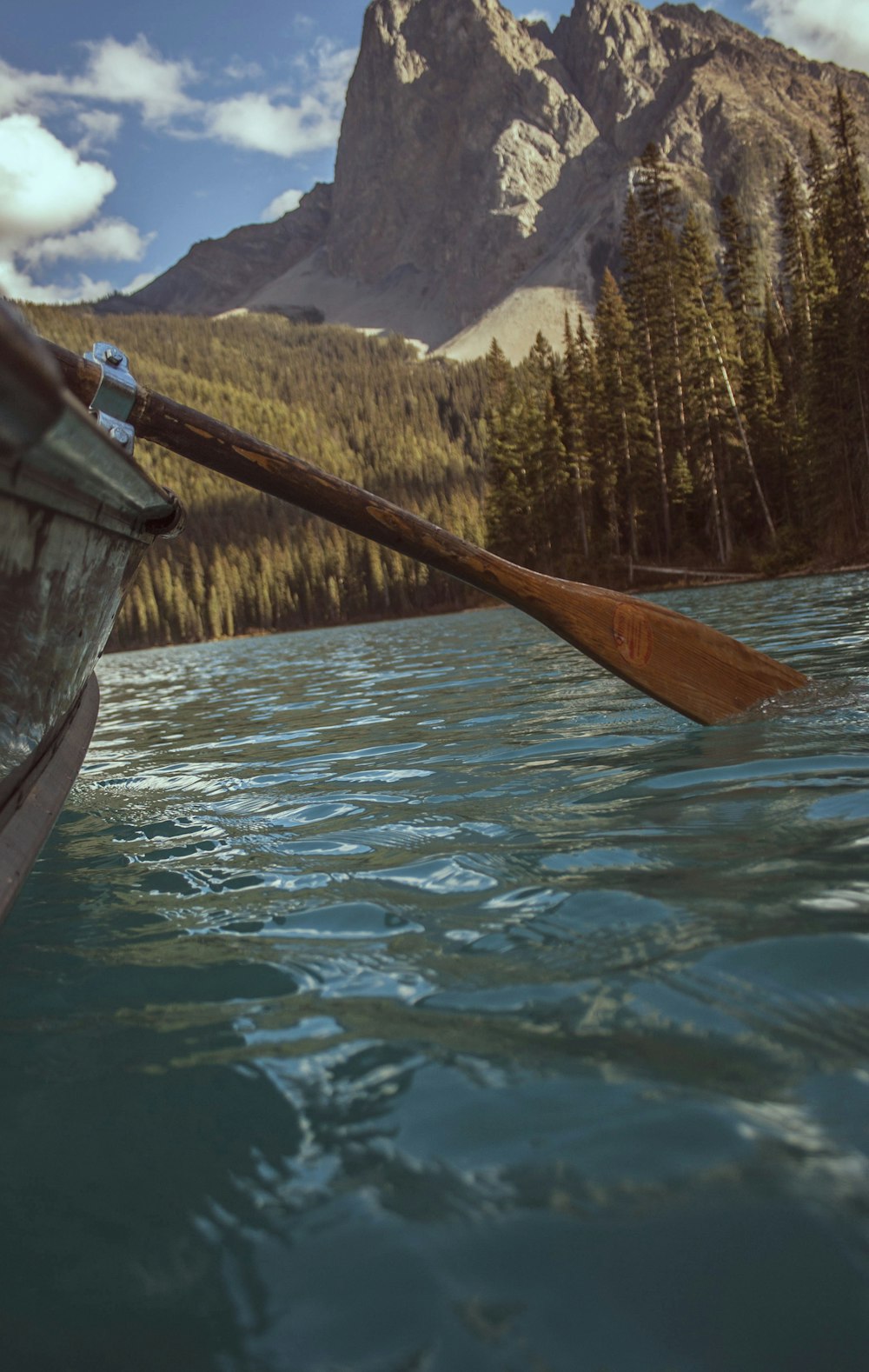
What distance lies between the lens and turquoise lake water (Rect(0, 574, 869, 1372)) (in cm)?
102

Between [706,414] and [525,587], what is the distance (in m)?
31.6

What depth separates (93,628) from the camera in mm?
3086

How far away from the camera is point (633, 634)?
4.15 meters

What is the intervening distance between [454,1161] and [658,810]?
1.83m

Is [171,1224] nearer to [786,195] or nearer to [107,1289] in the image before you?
[107,1289]

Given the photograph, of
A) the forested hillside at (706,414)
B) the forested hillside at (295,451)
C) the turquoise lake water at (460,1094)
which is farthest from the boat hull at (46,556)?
the forested hillside at (295,451)

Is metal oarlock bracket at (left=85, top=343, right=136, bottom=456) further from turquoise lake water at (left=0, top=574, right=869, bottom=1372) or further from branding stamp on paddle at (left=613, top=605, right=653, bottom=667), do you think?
branding stamp on paddle at (left=613, top=605, right=653, bottom=667)

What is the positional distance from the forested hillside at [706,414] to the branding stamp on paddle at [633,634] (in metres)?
23.9

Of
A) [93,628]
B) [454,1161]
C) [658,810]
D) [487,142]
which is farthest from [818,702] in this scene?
[487,142]

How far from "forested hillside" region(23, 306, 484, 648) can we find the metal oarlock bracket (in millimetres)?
30159

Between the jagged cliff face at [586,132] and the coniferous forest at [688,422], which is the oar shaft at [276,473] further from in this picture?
the jagged cliff face at [586,132]

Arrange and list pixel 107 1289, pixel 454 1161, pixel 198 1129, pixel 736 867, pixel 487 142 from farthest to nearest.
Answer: pixel 487 142
pixel 736 867
pixel 198 1129
pixel 454 1161
pixel 107 1289

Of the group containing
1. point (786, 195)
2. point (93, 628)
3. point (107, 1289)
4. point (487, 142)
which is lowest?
point (107, 1289)

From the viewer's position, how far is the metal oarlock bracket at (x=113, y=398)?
121 inches
